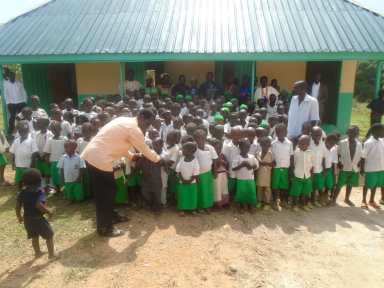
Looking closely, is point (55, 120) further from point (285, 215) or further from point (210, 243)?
point (285, 215)

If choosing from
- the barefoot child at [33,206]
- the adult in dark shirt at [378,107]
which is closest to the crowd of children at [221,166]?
the barefoot child at [33,206]

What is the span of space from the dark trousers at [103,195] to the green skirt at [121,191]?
0.71 metres

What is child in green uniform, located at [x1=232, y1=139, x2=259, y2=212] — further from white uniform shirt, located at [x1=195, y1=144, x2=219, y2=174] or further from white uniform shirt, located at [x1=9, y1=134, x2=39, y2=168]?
white uniform shirt, located at [x1=9, y1=134, x2=39, y2=168]

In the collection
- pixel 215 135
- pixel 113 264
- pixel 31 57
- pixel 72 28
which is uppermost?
pixel 72 28

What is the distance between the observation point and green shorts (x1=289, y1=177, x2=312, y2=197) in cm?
515

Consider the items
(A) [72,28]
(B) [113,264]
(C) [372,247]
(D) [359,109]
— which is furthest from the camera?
(D) [359,109]

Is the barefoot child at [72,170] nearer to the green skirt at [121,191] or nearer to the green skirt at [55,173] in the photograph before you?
the green skirt at [55,173]

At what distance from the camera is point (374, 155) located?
210 inches

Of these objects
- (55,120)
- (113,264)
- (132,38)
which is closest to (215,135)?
(113,264)

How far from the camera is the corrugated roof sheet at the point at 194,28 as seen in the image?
28.1 feet

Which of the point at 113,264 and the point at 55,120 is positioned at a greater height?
the point at 55,120

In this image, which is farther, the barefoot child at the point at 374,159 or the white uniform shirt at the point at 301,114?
the white uniform shirt at the point at 301,114

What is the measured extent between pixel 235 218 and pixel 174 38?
5366mm

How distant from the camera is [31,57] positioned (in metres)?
8.88
